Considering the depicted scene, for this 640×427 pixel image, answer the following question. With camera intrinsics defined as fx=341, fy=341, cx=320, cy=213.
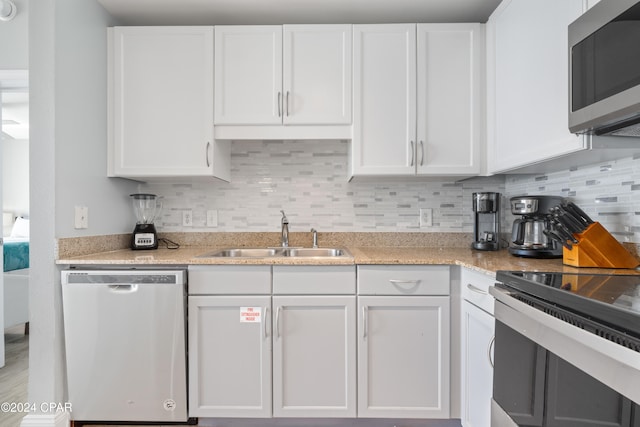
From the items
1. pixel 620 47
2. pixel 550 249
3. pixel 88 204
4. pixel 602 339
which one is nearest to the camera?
pixel 602 339

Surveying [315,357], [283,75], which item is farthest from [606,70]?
[315,357]

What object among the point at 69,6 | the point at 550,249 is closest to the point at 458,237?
the point at 550,249

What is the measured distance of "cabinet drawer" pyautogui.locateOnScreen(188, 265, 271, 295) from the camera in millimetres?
1653

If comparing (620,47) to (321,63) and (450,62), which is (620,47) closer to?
(450,62)

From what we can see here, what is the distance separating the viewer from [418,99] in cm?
192

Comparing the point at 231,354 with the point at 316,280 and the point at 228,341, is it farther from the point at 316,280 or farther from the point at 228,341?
the point at 316,280

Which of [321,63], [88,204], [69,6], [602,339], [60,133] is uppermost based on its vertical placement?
[69,6]

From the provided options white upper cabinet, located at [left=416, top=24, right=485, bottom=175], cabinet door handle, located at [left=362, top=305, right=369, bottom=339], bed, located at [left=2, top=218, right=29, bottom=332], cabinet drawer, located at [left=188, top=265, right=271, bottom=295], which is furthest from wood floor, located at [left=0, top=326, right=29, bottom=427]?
white upper cabinet, located at [left=416, top=24, right=485, bottom=175]

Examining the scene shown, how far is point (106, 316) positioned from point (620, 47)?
86.6 inches

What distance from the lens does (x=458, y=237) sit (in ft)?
7.36

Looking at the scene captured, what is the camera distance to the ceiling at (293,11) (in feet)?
6.19

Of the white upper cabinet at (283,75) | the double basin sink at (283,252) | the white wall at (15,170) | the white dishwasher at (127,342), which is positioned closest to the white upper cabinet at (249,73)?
the white upper cabinet at (283,75)

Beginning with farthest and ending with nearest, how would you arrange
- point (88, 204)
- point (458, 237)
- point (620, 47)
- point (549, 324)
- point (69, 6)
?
point (458, 237), point (88, 204), point (69, 6), point (620, 47), point (549, 324)

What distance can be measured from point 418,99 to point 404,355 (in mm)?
1364
